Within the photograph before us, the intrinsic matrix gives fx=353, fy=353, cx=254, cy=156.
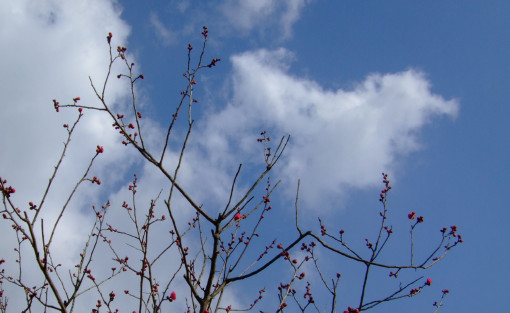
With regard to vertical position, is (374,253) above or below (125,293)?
above

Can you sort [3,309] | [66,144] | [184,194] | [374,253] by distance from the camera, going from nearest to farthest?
[184,194] → [66,144] → [374,253] → [3,309]

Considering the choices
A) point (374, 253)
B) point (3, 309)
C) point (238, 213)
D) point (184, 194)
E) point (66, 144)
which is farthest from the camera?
point (3, 309)

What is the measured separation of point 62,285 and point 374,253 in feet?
11.8

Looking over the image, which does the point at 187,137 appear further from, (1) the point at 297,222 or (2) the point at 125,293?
(2) the point at 125,293

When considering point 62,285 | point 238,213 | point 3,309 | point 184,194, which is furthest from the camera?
point 3,309

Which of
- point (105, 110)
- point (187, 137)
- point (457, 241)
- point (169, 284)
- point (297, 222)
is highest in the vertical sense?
point (457, 241)

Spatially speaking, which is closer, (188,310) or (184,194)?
(184,194)

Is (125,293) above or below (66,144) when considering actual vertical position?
below

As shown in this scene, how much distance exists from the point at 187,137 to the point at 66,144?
127 cm

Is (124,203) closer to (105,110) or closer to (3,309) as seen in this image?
(3,309)

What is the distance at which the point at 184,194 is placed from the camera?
91.7 inches

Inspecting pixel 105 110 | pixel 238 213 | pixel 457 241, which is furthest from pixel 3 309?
pixel 457 241

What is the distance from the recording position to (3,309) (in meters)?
5.00

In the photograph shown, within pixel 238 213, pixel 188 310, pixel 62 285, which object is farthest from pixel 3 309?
pixel 238 213
